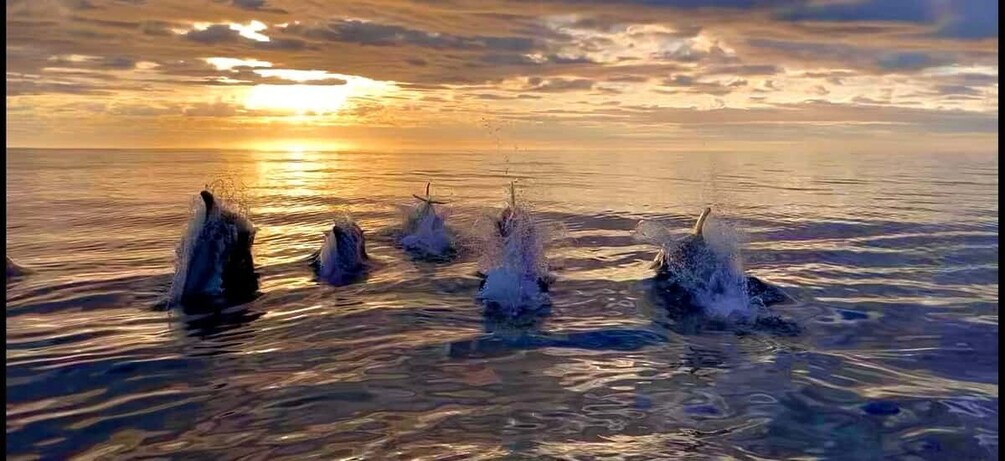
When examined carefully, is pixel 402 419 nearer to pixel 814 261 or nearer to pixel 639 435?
pixel 639 435

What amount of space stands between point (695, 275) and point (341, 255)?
244 inches

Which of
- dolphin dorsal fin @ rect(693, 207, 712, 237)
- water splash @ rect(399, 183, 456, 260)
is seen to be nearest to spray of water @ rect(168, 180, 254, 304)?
water splash @ rect(399, 183, 456, 260)

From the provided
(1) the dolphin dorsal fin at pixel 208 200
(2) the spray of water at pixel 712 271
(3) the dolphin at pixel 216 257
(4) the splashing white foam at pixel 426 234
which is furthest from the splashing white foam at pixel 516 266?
(1) the dolphin dorsal fin at pixel 208 200

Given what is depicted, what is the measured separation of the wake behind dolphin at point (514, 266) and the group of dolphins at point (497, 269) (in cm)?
2

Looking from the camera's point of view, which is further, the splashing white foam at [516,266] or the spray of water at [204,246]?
the spray of water at [204,246]

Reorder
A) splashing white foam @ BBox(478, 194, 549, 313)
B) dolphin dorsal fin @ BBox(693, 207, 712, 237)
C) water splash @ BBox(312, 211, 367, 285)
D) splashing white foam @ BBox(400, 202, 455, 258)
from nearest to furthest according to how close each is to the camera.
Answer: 1. splashing white foam @ BBox(478, 194, 549, 313)
2. dolphin dorsal fin @ BBox(693, 207, 712, 237)
3. water splash @ BBox(312, 211, 367, 285)
4. splashing white foam @ BBox(400, 202, 455, 258)

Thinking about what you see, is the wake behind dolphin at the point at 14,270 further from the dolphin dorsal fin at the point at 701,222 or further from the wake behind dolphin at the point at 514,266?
the dolphin dorsal fin at the point at 701,222

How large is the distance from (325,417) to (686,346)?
15.2ft

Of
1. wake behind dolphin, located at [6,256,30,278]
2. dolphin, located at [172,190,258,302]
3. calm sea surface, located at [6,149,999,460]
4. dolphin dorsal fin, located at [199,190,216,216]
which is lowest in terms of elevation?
calm sea surface, located at [6,149,999,460]

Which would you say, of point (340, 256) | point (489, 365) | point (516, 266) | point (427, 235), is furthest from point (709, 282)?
point (427, 235)

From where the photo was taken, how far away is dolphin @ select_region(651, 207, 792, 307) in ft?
42.2

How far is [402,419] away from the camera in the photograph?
7.46 metres

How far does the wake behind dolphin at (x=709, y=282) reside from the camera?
480 inches

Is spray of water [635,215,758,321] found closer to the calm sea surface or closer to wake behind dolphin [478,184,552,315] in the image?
the calm sea surface
